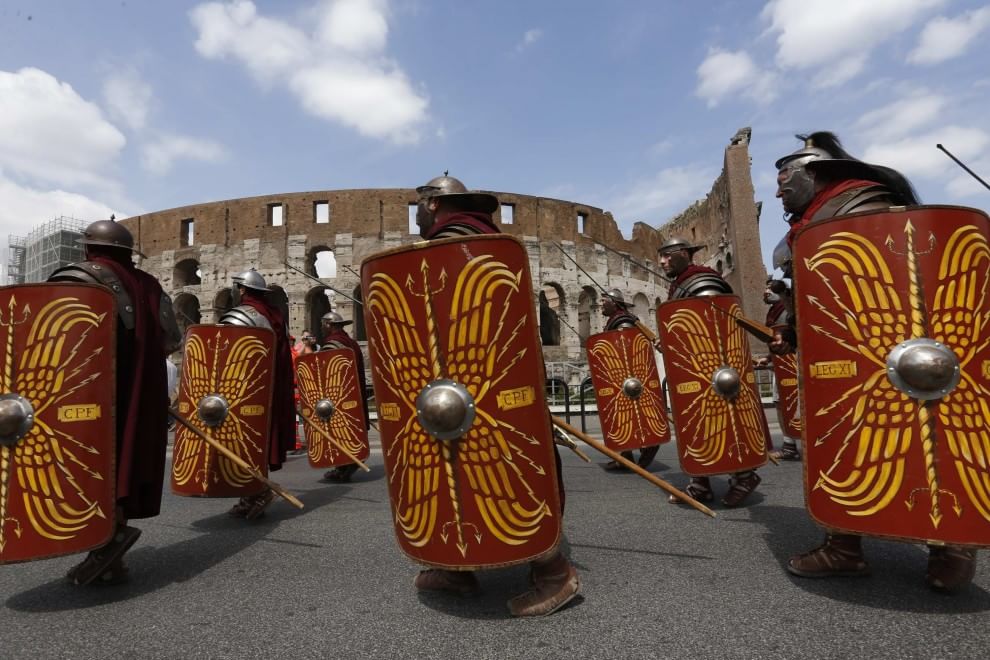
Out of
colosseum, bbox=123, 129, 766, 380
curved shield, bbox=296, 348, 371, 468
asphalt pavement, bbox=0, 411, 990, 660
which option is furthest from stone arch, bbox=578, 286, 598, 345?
asphalt pavement, bbox=0, 411, 990, 660

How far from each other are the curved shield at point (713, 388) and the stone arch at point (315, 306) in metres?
18.9

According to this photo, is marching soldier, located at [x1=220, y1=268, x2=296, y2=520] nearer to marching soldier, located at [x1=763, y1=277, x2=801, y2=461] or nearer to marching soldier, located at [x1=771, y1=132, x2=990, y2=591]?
marching soldier, located at [x1=771, y1=132, x2=990, y2=591]

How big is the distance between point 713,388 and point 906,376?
1.65 metres

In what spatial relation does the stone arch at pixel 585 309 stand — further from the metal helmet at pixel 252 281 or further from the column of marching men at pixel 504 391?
the column of marching men at pixel 504 391

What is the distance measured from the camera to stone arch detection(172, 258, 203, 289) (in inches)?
880

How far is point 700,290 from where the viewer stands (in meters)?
3.40

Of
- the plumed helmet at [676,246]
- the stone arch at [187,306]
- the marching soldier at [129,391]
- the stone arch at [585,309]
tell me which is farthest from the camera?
the stone arch at [585,309]

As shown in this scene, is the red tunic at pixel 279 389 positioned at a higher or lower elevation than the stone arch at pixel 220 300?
lower

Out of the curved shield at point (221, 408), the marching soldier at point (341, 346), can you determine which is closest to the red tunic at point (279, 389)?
the curved shield at point (221, 408)

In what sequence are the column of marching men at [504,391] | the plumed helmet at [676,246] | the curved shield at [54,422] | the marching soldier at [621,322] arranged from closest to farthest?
the column of marching men at [504,391]
the curved shield at [54,422]
the plumed helmet at [676,246]
the marching soldier at [621,322]

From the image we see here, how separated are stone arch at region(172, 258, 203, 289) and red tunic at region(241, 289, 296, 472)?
2054 cm

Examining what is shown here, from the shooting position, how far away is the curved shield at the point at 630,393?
4.75 meters

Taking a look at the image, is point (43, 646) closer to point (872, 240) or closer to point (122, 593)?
point (122, 593)

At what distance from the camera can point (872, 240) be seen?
1.74m
